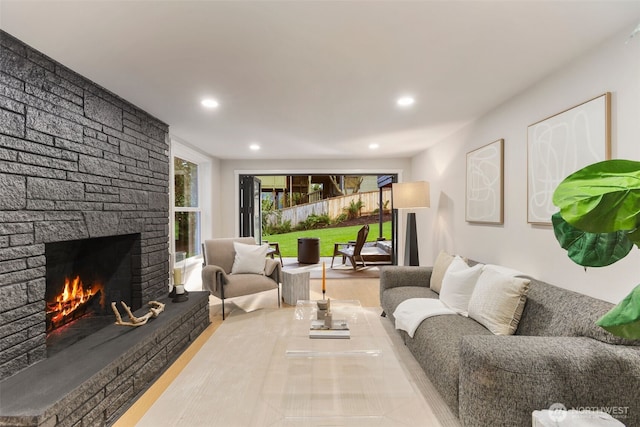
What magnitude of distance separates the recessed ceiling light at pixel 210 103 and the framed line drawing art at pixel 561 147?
262 centimetres

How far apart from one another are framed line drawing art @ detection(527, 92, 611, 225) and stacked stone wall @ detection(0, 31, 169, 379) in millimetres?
3266

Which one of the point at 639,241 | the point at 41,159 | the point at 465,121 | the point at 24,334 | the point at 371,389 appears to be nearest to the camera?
the point at 639,241

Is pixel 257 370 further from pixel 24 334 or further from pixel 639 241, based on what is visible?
pixel 639 241

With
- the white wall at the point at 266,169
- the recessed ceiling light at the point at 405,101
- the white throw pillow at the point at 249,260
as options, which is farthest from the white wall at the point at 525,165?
the white throw pillow at the point at 249,260

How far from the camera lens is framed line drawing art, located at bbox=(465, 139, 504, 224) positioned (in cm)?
303

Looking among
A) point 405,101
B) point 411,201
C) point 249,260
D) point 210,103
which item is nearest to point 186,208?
point 249,260

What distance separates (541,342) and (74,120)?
3.14m

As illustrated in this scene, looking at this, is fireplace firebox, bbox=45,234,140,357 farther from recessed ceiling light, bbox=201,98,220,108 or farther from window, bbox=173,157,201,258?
recessed ceiling light, bbox=201,98,220,108

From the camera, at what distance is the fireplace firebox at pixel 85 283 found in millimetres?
2451

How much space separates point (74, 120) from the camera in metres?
2.33

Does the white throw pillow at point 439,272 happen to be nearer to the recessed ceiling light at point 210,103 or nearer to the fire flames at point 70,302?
the recessed ceiling light at point 210,103

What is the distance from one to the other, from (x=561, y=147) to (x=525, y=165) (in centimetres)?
45

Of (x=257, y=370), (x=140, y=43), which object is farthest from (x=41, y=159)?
(x=257, y=370)

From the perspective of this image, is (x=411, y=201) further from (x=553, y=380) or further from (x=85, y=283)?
(x=85, y=283)
